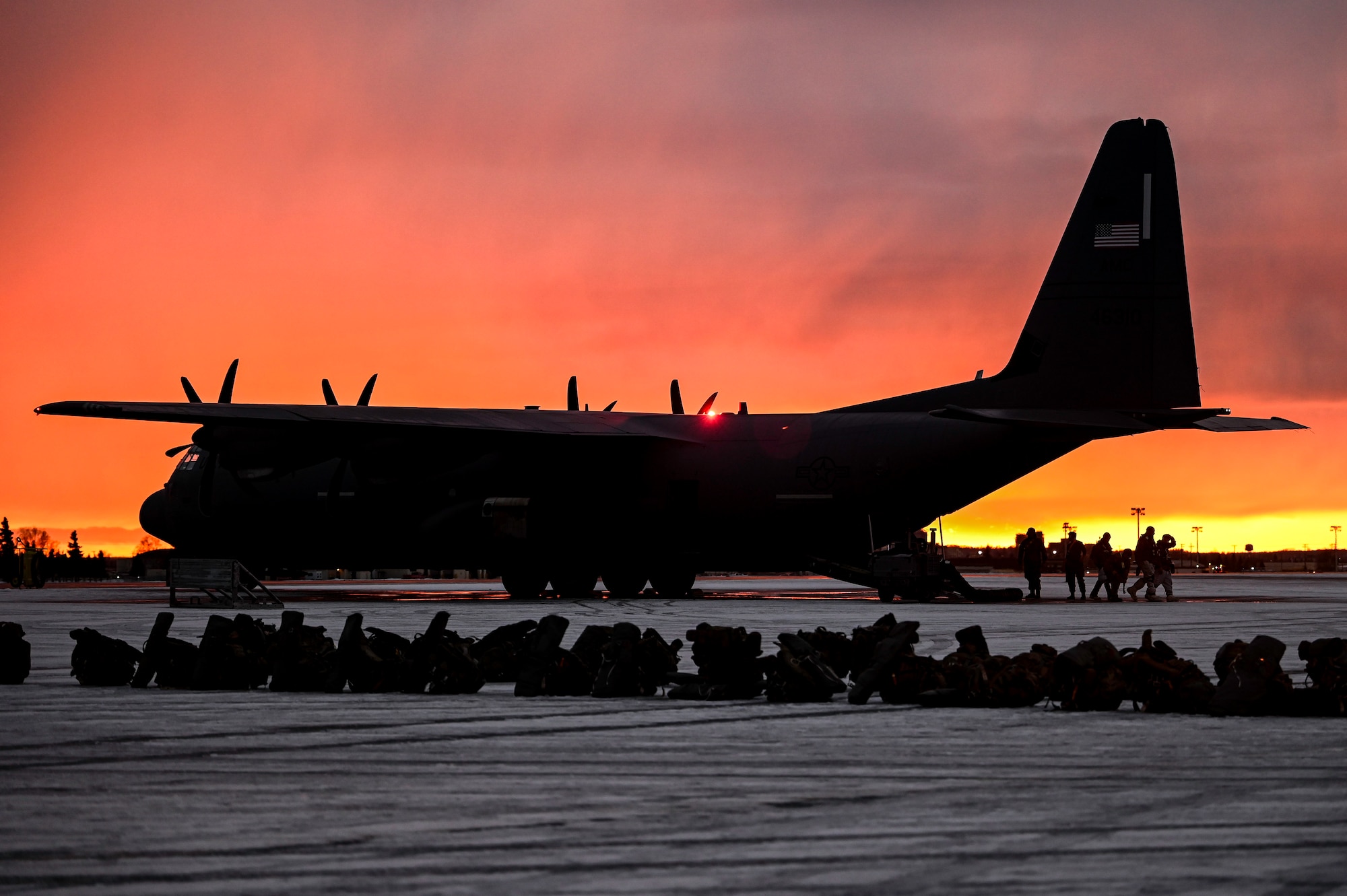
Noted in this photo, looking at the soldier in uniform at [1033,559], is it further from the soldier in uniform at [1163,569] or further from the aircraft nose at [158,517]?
the aircraft nose at [158,517]

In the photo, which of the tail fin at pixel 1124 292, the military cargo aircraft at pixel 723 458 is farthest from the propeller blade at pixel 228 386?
the tail fin at pixel 1124 292

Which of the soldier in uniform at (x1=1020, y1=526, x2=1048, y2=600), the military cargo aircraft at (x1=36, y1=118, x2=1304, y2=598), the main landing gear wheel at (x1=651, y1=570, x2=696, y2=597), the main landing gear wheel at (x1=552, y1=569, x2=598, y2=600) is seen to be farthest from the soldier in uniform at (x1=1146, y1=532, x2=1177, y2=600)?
the main landing gear wheel at (x1=552, y1=569, x2=598, y2=600)

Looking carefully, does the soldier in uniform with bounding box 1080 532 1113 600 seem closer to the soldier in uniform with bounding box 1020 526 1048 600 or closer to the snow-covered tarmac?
the soldier in uniform with bounding box 1020 526 1048 600

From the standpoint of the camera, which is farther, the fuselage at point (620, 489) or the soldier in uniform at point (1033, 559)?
the soldier in uniform at point (1033, 559)

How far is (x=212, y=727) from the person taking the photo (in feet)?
32.5

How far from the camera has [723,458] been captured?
3194 cm

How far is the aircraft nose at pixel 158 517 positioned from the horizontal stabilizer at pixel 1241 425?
25065 millimetres

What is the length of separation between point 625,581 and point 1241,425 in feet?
46.1

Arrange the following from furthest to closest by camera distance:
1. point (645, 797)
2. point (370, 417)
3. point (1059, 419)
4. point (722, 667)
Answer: point (370, 417) < point (1059, 419) < point (722, 667) < point (645, 797)

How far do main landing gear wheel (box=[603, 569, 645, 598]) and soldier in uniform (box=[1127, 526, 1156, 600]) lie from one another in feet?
38.4

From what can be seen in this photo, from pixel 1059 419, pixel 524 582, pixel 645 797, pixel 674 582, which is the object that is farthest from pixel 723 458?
pixel 645 797

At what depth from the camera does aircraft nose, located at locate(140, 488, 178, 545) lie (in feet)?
124

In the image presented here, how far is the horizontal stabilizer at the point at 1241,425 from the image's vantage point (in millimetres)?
29375

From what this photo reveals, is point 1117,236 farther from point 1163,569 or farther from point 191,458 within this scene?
point 191,458
